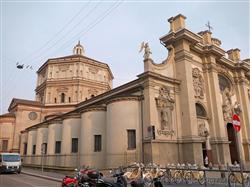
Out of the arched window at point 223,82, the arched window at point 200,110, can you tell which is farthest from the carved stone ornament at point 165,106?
the arched window at point 223,82

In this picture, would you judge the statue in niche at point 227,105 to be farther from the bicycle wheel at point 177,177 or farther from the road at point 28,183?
the road at point 28,183

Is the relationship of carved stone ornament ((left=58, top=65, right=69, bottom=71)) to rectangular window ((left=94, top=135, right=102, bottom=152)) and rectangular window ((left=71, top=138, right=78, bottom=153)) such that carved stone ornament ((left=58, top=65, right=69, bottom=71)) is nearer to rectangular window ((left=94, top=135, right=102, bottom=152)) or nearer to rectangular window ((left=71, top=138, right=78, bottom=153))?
rectangular window ((left=71, top=138, right=78, bottom=153))

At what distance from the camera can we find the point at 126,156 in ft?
58.3

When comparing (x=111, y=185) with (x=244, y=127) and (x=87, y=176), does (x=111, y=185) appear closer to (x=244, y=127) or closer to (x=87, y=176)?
(x=87, y=176)

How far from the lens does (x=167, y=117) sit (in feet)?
63.6

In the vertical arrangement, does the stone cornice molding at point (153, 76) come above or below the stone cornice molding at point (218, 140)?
above

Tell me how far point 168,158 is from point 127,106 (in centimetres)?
529

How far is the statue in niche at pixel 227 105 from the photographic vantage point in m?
24.9

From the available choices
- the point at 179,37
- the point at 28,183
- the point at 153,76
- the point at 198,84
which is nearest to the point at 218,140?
the point at 198,84

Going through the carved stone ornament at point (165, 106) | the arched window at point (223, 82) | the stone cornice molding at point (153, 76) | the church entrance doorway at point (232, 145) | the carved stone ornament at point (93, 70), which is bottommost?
the church entrance doorway at point (232, 145)

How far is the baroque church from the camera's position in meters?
18.4

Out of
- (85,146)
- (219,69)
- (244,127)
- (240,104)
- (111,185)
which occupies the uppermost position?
(219,69)

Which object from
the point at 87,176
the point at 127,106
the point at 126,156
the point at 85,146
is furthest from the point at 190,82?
the point at 87,176

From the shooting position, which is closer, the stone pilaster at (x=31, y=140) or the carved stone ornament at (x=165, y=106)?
the carved stone ornament at (x=165, y=106)
